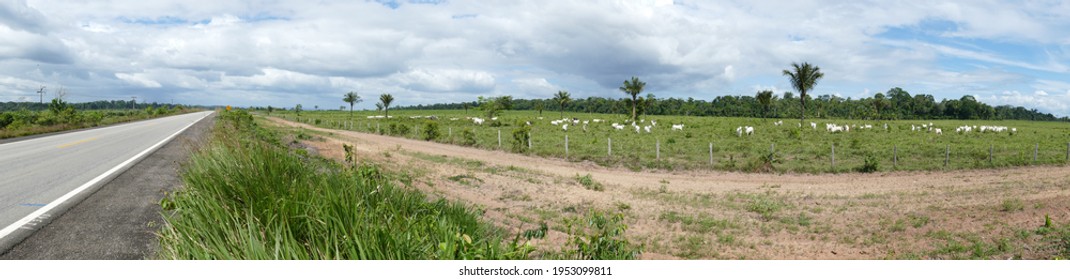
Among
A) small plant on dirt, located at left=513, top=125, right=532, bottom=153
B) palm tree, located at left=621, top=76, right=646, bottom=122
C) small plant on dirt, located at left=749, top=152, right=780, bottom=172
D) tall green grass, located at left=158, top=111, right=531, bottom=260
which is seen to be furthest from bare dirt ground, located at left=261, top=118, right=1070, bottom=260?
palm tree, located at left=621, top=76, right=646, bottom=122

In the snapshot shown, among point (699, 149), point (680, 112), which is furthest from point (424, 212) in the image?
point (680, 112)

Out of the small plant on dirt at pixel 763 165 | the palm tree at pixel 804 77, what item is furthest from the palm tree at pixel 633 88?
the small plant on dirt at pixel 763 165

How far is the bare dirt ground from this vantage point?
32.1 ft

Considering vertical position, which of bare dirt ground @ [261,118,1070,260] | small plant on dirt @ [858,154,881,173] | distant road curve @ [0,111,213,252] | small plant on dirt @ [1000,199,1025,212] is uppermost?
distant road curve @ [0,111,213,252]

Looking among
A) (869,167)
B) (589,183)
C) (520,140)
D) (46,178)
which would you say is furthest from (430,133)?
(46,178)

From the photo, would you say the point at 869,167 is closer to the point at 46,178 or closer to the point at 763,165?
the point at 763,165

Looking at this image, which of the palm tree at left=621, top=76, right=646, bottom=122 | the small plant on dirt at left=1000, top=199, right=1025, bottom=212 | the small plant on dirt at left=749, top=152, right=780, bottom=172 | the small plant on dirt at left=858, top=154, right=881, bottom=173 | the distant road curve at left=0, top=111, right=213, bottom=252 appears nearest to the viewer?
the distant road curve at left=0, top=111, right=213, bottom=252

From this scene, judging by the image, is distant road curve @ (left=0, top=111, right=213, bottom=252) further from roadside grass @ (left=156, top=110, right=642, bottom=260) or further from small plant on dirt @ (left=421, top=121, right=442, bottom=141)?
small plant on dirt @ (left=421, top=121, right=442, bottom=141)

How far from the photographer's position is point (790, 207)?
43.8 ft

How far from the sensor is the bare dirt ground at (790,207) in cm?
978

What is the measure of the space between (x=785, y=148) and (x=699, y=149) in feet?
15.4

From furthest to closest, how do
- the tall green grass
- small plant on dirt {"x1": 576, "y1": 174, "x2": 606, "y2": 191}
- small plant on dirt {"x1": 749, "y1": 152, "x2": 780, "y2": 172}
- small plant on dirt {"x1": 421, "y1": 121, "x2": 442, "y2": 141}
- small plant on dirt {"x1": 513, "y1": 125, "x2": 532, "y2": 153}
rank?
small plant on dirt {"x1": 421, "y1": 121, "x2": 442, "y2": 141}
small plant on dirt {"x1": 513, "y1": 125, "x2": 532, "y2": 153}
small plant on dirt {"x1": 749, "y1": 152, "x2": 780, "y2": 172}
small plant on dirt {"x1": 576, "y1": 174, "x2": 606, "y2": 191}
the tall green grass

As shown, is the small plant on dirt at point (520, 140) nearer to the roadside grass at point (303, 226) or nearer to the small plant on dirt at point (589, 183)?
the small plant on dirt at point (589, 183)

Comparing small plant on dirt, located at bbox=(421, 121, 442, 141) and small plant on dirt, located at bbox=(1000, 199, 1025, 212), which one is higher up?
small plant on dirt, located at bbox=(421, 121, 442, 141)
